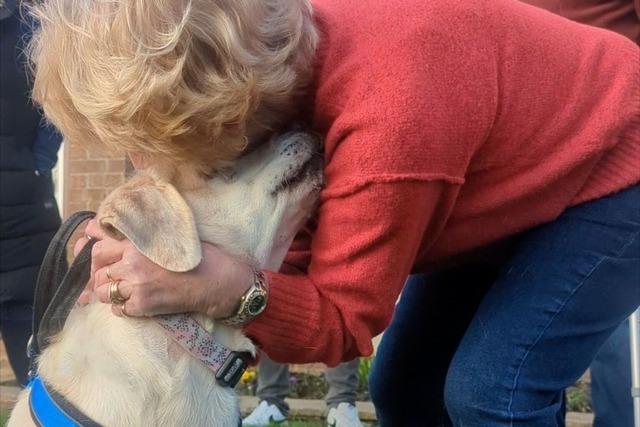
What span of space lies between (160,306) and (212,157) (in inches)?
15.2

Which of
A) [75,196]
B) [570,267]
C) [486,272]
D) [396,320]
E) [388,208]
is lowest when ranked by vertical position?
[75,196]

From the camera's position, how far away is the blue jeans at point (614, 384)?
3.47 meters

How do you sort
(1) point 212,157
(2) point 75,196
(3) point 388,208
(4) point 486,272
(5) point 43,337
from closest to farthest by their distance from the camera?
(3) point 388,208 < (1) point 212,157 < (5) point 43,337 < (4) point 486,272 < (2) point 75,196

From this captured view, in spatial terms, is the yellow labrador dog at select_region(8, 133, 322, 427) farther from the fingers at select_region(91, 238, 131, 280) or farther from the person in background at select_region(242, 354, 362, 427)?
the person in background at select_region(242, 354, 362, 427)

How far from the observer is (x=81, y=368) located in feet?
7.43

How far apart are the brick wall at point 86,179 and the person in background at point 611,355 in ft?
13.2

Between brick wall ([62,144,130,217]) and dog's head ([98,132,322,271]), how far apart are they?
434cm

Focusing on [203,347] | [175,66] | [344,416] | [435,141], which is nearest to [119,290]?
[203,347]

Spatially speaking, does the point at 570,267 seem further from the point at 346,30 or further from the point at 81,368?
the point at 81,368

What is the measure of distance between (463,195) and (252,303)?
0.60 metres

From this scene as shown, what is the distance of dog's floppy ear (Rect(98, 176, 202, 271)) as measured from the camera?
2.14 meters

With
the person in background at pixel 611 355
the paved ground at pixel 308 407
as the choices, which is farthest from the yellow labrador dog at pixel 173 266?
the paved ground at pixel 308 407

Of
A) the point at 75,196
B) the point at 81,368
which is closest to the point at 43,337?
the point at 81,368

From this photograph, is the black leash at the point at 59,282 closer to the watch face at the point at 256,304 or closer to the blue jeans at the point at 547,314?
the watch face at the point at 256,304
